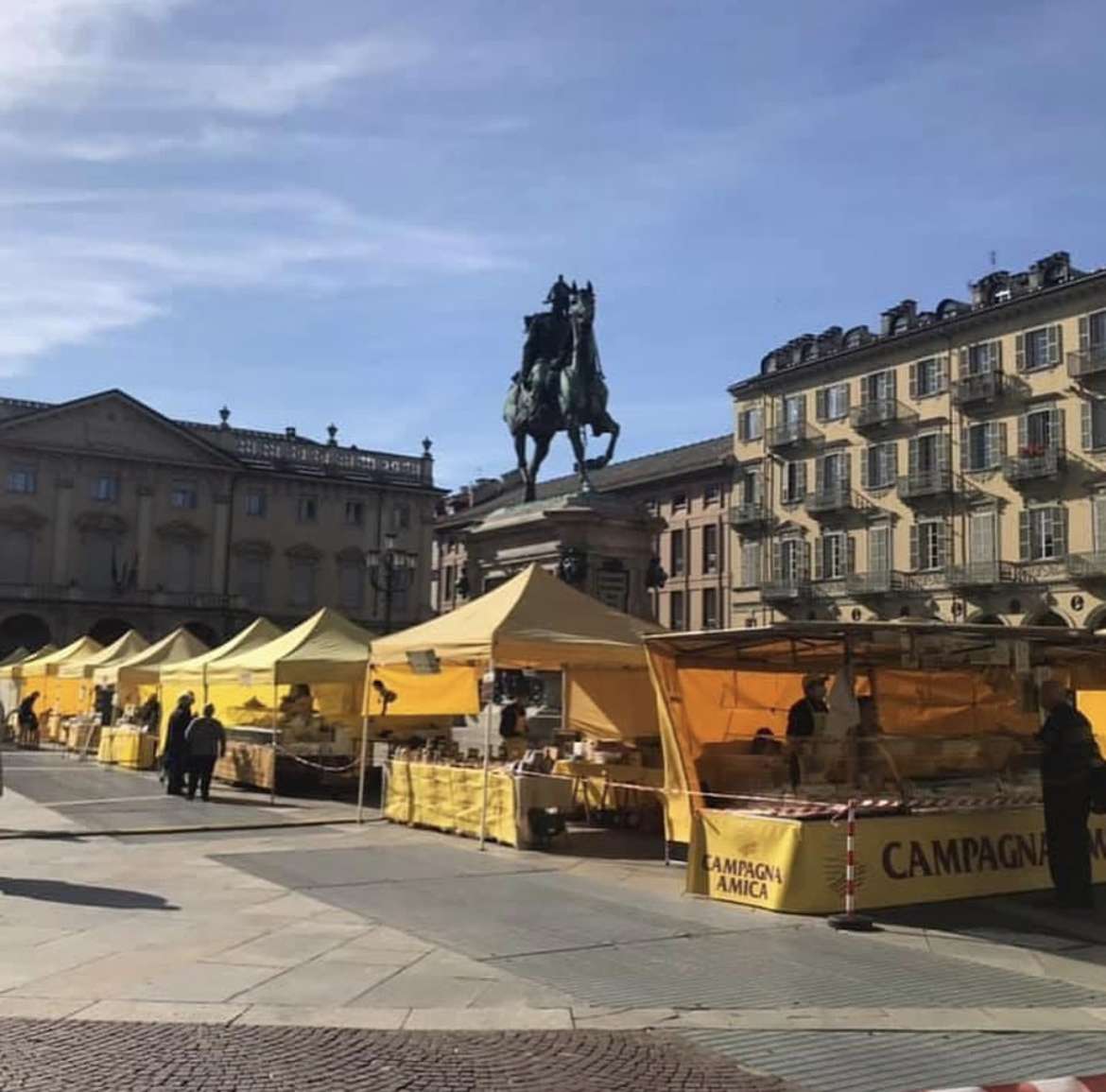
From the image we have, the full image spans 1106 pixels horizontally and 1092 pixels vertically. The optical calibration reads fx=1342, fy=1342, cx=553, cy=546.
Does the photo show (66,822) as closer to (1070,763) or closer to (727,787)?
(727,787)

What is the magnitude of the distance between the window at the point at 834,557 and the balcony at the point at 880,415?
545 cm

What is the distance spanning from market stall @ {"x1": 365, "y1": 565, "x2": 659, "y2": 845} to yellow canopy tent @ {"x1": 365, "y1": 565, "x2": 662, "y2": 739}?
0.02 m

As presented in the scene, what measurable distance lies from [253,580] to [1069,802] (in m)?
76.4

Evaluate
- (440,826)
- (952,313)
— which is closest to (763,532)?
(952,313)

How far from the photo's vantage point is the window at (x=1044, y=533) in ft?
180

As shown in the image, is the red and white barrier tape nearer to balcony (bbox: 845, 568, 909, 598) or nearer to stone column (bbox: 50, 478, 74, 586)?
balcony (bbox: 845, 568, 909, 598)

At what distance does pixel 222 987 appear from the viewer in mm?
7895

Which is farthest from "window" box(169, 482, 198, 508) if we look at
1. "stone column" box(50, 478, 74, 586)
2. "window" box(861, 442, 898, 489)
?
"window" box(861, 442, 898, 489)

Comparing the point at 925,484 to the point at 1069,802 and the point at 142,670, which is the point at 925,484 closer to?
the point at 142,670

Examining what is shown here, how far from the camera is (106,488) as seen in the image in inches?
3137

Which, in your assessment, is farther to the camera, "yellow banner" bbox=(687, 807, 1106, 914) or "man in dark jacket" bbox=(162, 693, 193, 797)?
"man in dark jacket" bbox=(162, 693, 193, 797)

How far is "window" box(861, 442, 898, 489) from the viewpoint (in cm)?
6319

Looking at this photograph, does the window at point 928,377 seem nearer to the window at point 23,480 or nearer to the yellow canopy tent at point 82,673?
the yellow canopy tent at point 82,673

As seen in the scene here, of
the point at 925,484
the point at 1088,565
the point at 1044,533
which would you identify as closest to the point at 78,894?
the point at 1088,565
